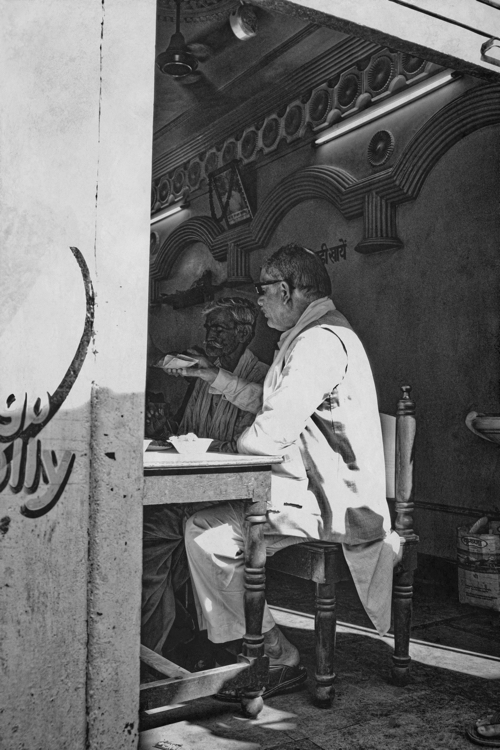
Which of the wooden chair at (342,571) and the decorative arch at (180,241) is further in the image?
the decorative arch at (180,241)

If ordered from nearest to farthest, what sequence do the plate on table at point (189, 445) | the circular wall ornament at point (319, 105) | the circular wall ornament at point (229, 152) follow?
the plate on table at point (189, 445)
the circular wall ornament at point (319, 105)
the circular wall ornament at point (229, 152)

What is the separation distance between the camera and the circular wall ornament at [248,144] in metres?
7.21

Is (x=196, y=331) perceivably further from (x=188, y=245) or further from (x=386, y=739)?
(x=386, y=739)

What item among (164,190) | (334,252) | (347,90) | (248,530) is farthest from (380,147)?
(164,190)

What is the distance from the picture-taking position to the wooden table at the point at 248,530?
2441 mm

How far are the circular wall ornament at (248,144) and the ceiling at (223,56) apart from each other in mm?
341

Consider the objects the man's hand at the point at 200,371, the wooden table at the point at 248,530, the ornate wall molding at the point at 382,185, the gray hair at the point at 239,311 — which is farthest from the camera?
the ornate wall molding at the point at 382,185

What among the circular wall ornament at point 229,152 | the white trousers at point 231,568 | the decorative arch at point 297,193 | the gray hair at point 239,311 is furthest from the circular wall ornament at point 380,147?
the white trousers at point 231,568

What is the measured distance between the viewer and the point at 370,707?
287 cm

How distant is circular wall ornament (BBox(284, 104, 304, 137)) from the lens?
6.52m

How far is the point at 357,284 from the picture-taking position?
5777 mm

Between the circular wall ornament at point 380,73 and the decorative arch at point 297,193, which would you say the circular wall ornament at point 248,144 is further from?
the circular wall ornament at point 380,73

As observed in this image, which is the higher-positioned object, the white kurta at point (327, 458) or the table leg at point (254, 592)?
the white kurta at point (327, 458)

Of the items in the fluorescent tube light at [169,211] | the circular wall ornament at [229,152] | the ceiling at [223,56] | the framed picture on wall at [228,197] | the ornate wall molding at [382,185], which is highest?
the ceiling at [223,56]
